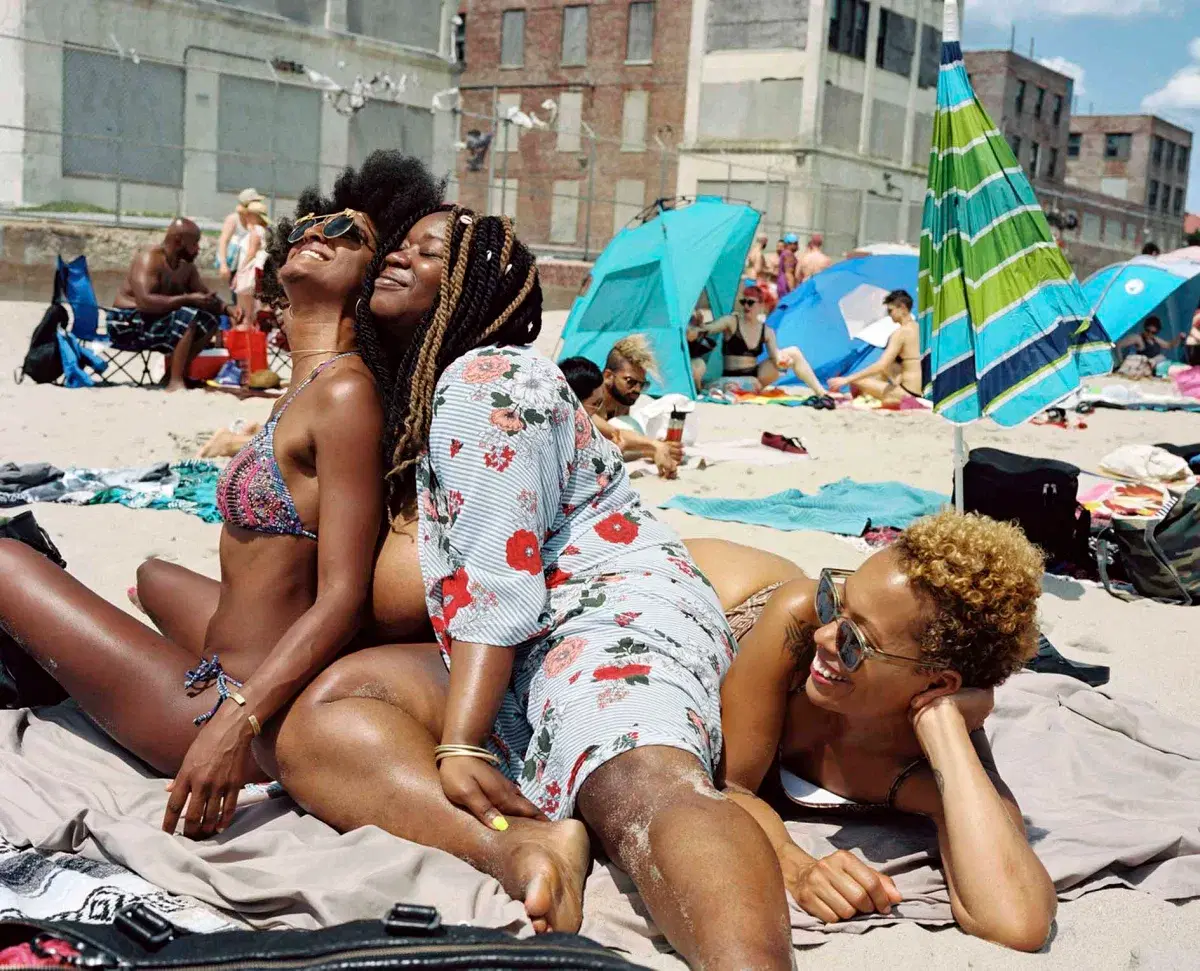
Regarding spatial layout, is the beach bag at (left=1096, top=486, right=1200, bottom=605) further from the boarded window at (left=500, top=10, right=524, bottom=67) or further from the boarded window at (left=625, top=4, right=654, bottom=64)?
the boarded window at (left=500, top=10, right=524, bottom=67)

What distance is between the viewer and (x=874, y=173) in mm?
33625

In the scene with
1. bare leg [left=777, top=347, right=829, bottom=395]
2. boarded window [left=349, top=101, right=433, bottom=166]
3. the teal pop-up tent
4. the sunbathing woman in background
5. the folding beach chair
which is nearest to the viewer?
the sunbathing woman in background

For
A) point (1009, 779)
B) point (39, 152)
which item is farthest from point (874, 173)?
point (1009, 779)

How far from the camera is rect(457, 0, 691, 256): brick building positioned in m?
34.0

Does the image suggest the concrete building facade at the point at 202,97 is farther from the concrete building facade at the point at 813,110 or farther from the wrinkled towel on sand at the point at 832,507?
the wrinkled towel on sand at the point at 832,507

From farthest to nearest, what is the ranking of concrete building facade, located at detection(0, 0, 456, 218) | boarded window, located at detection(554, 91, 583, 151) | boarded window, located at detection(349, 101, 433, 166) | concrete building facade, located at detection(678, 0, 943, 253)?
boarded window, located at detection(554, 91, 583, 151)
concrete building facade, located at detection(678, 0, 943, 253)
boarded window, located at detection(349, 101, 433, 166)
concrete building facade, located at detection(0, 0, 456, 218)

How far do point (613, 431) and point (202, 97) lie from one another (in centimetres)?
1364

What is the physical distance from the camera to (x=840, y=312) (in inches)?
567

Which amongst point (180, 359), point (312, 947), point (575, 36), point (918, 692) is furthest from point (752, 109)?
point (312, 947)

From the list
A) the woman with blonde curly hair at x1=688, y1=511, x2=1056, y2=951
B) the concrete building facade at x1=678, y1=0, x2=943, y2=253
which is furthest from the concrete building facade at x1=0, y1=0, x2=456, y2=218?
the woman with blonde curly hair at x1=688, y1=511, x2=1056, y2=951

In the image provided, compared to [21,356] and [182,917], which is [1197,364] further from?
[182,917]

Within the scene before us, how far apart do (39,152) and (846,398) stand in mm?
11756

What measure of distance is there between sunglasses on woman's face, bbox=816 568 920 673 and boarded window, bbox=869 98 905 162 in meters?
33.3

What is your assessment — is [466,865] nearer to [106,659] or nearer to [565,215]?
[106,659]
